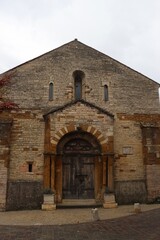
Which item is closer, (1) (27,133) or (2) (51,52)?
(1) (27,133)

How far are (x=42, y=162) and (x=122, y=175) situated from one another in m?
4.19

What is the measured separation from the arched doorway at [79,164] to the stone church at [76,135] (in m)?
0.05

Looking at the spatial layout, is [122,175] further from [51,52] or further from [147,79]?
[51,52]

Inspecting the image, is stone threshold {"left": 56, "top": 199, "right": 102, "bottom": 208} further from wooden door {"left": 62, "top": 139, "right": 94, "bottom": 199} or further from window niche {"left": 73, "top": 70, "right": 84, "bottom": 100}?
window niche {"left": 73, "top": 70, "right": 84, "bottom": 100}

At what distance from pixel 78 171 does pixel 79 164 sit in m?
0.36

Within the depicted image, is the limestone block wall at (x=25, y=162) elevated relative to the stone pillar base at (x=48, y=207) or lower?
elevated

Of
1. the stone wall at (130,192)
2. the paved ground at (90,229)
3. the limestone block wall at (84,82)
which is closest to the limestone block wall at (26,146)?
the limestone block wall at (84,82)

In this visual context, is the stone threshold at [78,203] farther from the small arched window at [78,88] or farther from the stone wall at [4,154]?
the small arched window at [78,88]

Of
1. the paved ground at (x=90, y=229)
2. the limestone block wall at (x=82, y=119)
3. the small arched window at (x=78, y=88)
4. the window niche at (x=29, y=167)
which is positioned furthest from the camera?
the small arched window at (x=78, y=88)

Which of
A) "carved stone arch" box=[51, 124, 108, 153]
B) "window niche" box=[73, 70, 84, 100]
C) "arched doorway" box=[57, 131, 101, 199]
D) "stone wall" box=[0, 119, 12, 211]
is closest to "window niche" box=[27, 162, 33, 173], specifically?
"stone wall" box=[0, 119, 12, 211]

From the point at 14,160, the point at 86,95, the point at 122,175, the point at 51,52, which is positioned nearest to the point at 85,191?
the point at 122,175

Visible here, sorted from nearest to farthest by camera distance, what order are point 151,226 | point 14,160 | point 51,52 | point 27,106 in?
1. point 151,226
2. point 14,160
3. point 27,106
4. point 51,52

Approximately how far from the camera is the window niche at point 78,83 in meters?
16.3

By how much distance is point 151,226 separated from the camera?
8.71m
